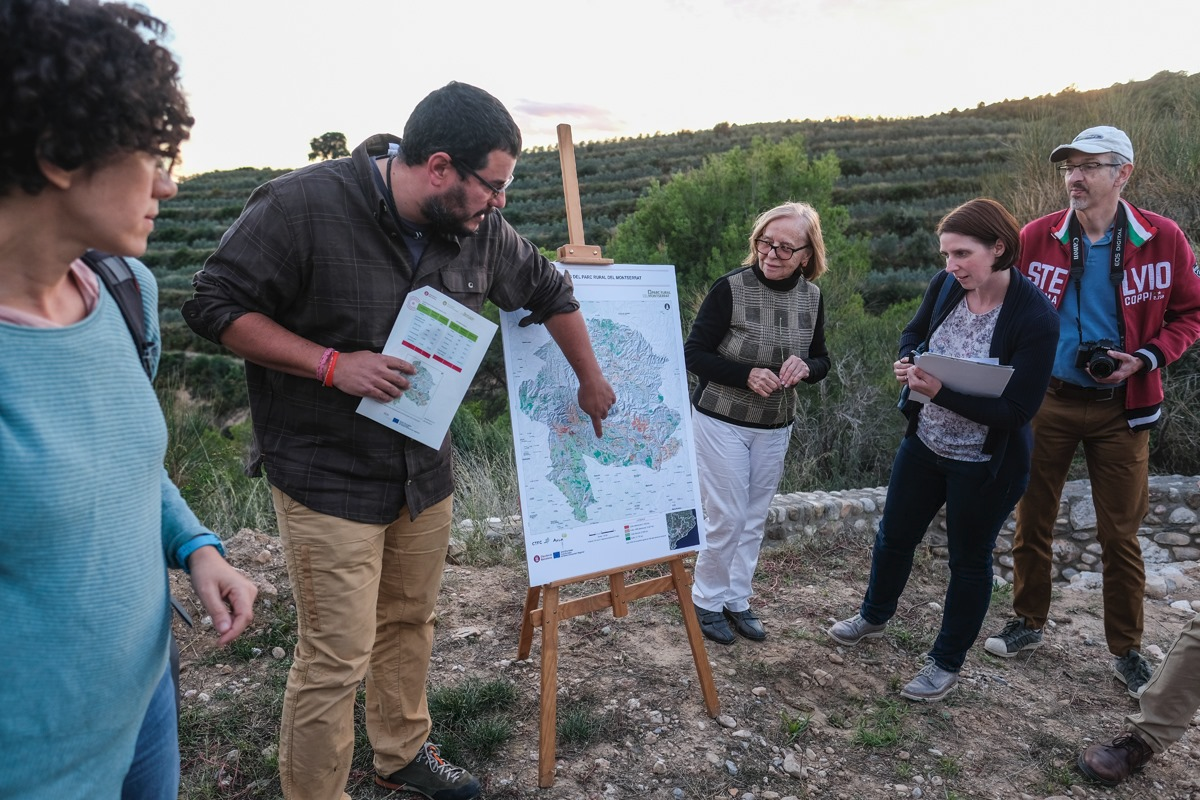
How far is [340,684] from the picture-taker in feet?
6.86

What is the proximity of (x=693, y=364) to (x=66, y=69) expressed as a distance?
2.75 meters

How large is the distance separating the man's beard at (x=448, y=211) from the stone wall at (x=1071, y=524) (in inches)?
139

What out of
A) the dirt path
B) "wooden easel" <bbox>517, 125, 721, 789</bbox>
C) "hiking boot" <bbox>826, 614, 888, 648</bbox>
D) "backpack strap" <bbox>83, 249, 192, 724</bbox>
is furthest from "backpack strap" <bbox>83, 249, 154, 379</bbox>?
"hiking boot" <bbox>826, 614, 888, 648</bbox>

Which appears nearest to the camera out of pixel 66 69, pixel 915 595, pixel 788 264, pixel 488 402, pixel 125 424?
pixel 66 69

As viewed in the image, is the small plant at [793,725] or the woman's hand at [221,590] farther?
the small plant at [793,725]

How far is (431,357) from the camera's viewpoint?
7.11 ft

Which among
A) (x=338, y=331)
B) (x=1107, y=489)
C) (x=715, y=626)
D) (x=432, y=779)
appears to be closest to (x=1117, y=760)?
(x=1107, y=489)

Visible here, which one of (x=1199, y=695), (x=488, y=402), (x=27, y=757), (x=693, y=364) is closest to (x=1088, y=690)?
(x=1199, y=695)

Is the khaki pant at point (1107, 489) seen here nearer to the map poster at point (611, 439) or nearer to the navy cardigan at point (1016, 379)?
the navy cardigan at point (1016, 379)

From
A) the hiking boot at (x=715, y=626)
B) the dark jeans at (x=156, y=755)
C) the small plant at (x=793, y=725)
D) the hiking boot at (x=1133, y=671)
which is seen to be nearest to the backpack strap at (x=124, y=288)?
the dark jeans at (x=156, y=755)

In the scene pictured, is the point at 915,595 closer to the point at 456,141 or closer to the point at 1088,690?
the point at 1088,690

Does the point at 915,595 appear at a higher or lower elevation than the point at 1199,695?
lower

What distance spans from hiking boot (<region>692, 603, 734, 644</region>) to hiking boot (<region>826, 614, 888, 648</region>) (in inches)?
20.4

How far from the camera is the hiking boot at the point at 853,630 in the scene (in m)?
3.79
